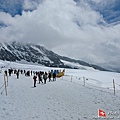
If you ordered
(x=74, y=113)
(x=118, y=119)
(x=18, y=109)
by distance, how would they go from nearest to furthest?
(x=118, y=119), (x=74, y=113), (x=18, y=109)

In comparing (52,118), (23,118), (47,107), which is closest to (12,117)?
(23,118)

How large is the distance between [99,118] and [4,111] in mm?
6155

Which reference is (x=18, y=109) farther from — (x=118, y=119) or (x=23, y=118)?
(x=118, y=119)

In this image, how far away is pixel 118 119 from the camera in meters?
9.34

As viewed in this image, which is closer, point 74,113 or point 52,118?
point 52,118

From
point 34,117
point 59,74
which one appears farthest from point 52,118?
point 59,74

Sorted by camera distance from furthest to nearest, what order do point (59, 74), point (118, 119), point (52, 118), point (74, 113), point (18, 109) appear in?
point (59, 74) → point (18, 109) → point (74, 113) → point (52, 118) → point (118, 119)

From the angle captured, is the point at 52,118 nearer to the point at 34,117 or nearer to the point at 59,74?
the point at 34,117

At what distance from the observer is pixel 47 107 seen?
1256cm

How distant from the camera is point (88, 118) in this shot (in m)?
9.82

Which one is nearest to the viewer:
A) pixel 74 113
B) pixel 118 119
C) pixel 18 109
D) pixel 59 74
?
pixel 118 119

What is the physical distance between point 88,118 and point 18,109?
5.01 meters

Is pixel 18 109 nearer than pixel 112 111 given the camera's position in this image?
No

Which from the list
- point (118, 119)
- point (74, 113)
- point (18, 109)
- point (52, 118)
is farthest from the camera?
point (18, 109)
